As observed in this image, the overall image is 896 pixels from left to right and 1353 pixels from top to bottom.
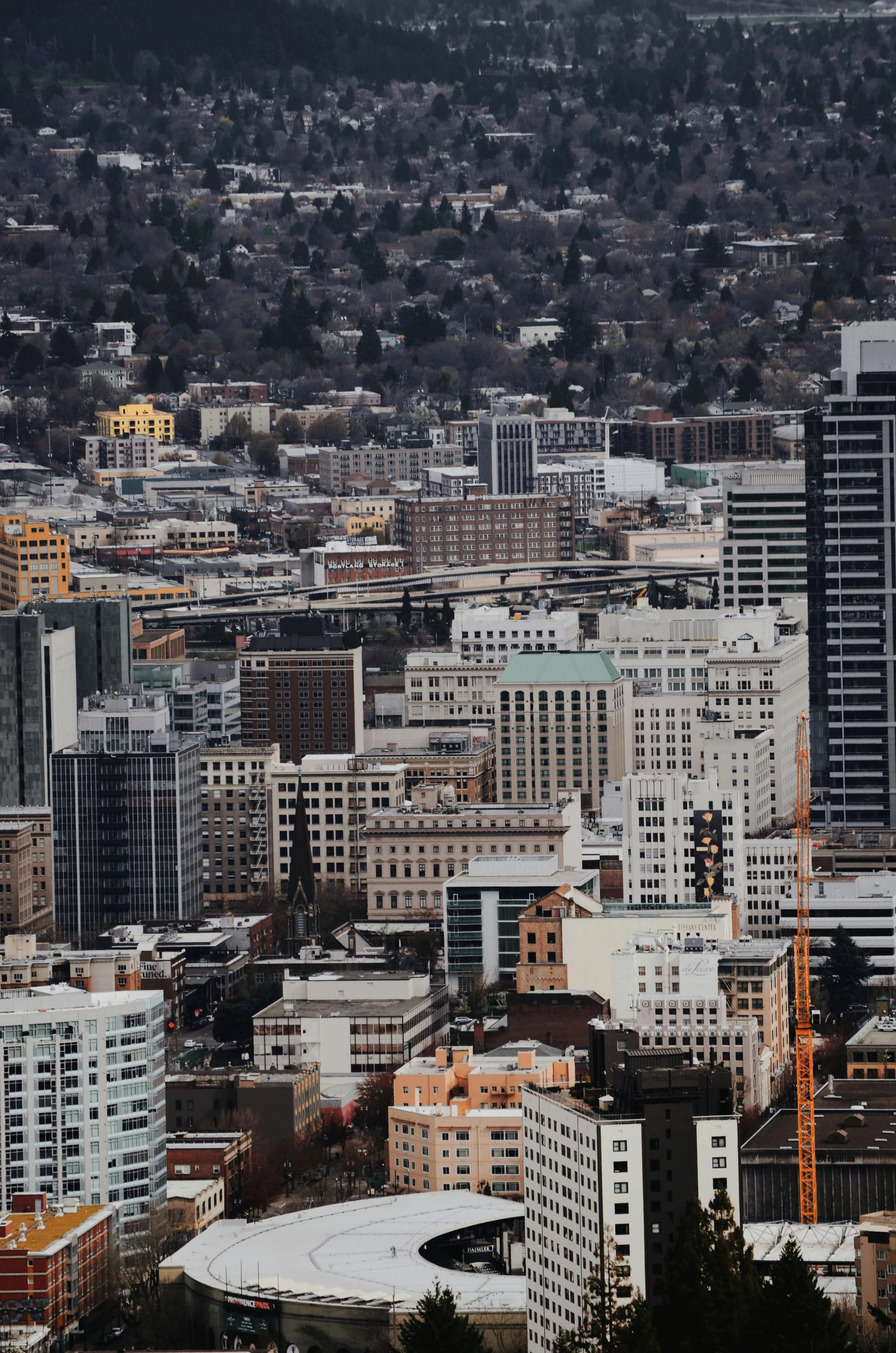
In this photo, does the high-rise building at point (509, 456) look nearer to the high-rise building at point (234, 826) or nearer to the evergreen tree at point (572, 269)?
the evergreen tree at point (572, 269)

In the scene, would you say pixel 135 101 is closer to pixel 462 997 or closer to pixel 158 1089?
pixel 462 997

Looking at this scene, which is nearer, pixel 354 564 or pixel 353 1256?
pixel 353 1256

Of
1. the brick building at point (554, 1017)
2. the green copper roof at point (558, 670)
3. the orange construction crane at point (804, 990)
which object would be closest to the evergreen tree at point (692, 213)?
the green copper roof at point (558, 670)

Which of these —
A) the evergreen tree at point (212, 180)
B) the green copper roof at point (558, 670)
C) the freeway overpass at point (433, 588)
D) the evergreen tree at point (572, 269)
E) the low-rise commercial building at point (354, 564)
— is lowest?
the green copper roof at point (558, 670)

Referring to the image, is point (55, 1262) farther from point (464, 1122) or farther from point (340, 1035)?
point (340, 1035)

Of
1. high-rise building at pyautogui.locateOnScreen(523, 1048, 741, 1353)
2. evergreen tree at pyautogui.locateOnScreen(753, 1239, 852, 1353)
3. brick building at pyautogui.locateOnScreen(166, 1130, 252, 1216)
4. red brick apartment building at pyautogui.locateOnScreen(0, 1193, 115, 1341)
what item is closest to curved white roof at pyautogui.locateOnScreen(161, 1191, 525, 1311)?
red brick apartment building at pyautogui.locateOnScreen(0, 1193, 115, 1341)

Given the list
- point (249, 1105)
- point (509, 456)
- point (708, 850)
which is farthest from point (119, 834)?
point (509, 456)
